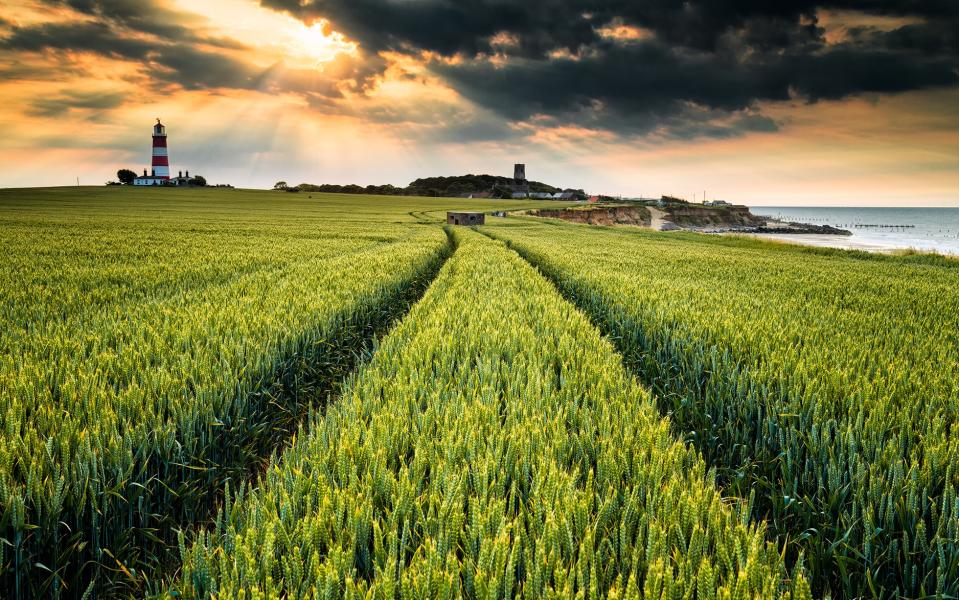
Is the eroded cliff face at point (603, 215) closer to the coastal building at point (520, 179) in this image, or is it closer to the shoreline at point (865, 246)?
the shoreline at point (865, 246)

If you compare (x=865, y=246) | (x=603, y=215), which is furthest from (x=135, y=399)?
(x=603, y=215)

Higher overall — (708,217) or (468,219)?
(708,217)

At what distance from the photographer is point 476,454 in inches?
91.6

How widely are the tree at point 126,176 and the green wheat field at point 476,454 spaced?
460ft

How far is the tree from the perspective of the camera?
118000 mm

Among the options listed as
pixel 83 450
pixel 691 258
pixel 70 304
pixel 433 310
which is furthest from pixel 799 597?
pixel 691 258

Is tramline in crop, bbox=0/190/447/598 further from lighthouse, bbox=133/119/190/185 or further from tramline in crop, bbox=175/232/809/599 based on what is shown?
lighthouse, bbox=133/119/190/185

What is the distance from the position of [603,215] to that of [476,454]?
88185mm

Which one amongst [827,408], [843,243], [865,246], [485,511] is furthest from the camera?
[843,243]

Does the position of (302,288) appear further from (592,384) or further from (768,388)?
(768,388)

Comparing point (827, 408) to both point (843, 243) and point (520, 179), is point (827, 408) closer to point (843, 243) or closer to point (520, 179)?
point (843, 243)

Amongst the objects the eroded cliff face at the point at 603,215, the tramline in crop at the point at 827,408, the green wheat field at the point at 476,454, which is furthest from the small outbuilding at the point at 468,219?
the green wheat field at the point at 476,454

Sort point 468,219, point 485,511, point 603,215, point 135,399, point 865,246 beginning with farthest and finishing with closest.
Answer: point 603,215, point 865,246, point 468,219, point 135,399, point 485,511

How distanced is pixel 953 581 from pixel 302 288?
306 inches
